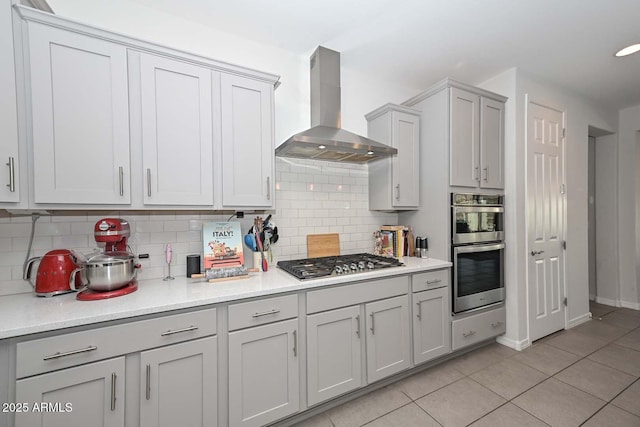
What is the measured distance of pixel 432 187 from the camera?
254 cm

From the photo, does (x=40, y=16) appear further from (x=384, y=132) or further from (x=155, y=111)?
(x=384, y=132)

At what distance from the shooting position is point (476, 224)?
99.8 inches

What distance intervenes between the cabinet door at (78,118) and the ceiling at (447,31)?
757mm

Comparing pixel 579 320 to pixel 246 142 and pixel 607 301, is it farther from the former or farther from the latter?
pixel 246 142

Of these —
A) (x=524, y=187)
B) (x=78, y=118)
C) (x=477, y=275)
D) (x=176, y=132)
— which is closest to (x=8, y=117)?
(x=78, y=118)

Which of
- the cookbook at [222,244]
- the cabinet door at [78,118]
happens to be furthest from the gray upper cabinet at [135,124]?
the cookbook at [222,244]

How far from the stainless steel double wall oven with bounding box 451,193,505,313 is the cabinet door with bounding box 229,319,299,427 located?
1.58 metres

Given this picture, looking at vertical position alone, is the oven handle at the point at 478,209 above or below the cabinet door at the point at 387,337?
above

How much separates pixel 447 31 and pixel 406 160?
3.53 ft

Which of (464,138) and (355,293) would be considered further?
(464,138)

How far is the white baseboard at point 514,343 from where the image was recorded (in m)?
2.61

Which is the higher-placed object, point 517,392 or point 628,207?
point 628,207

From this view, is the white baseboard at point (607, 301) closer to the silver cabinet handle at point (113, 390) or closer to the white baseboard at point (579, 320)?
the white baseboard at point (579, 320)

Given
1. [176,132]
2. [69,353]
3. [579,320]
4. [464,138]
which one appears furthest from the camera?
[579,320]
